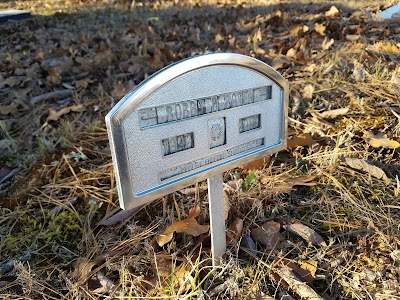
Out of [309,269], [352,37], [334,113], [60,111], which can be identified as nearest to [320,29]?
[352,37]

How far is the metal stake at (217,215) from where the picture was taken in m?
1.34

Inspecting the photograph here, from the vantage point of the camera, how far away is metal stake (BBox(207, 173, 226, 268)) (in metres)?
1.34

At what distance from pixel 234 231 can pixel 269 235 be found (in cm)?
15

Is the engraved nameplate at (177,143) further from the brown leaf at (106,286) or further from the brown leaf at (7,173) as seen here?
the brown leaf at (7,173)

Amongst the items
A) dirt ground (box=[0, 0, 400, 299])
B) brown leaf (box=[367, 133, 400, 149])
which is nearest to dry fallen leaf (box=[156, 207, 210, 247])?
dirt ground (box=[0, 0, 400, 299])

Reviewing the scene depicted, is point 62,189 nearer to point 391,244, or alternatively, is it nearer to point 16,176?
point 16,176

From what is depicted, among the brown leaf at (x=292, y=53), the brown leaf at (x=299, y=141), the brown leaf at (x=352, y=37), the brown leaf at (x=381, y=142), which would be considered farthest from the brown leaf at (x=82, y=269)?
the brown leaf at (x=352, y=37)

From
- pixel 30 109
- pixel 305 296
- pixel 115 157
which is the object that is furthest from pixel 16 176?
pixel 305 296

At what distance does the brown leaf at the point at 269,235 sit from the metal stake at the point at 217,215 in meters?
0.21

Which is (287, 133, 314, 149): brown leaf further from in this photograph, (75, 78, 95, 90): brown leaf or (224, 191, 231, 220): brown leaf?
(75, 78, 95, 90): brown leaf

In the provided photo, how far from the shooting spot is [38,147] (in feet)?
8.22

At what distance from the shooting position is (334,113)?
7.50 feet

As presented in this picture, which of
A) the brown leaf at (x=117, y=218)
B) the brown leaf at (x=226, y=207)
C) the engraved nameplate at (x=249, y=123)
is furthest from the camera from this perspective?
the brown leaf at (x=117, y=218)

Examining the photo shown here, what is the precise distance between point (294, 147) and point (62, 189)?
130 cm
